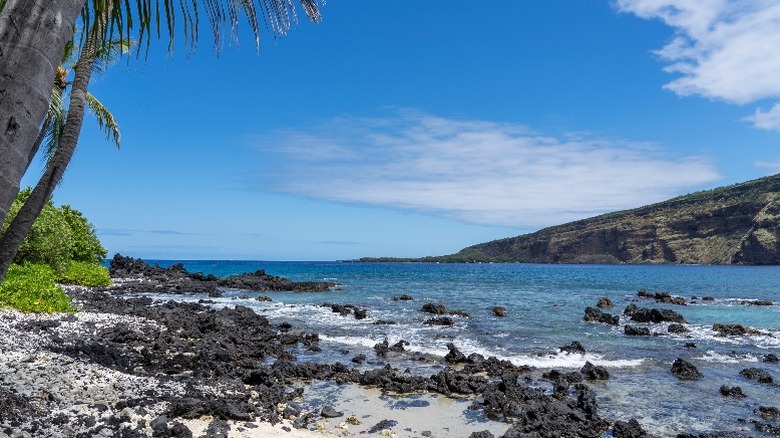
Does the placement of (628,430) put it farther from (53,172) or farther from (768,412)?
(53,172)

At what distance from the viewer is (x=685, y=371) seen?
51.0 feet

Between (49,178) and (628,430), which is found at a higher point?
(49,178)

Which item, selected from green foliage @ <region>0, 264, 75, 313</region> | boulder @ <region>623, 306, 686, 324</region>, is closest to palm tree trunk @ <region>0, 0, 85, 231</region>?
green foliage @ <region>0, 264, 75, 313</region>

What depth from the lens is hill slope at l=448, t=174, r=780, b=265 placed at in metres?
138

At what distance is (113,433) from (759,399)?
588 inches

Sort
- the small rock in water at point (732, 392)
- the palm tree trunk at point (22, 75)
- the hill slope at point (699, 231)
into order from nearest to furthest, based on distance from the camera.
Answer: the palm tree trunk at point (22, 75) → the small rock in water at point (732, 392) → the hill slope at point (699, 231)

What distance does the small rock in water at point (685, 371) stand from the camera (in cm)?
1534

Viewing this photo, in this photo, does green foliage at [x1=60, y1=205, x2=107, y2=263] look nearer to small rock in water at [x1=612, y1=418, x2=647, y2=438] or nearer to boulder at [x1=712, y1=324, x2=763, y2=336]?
small rock in water at [x1=612, y1=418, x2=647, y2=438]

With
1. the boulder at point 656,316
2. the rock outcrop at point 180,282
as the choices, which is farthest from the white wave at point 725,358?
the rock outcrop at point 180,282

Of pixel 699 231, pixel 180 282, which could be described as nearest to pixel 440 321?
pixel 180 282

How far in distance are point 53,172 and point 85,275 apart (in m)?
27.7

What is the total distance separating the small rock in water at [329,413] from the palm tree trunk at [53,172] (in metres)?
6.17

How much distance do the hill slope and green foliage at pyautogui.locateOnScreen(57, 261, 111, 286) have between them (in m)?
155

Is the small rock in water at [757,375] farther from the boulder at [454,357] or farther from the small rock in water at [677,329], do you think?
the small rock in water at [677,329]
